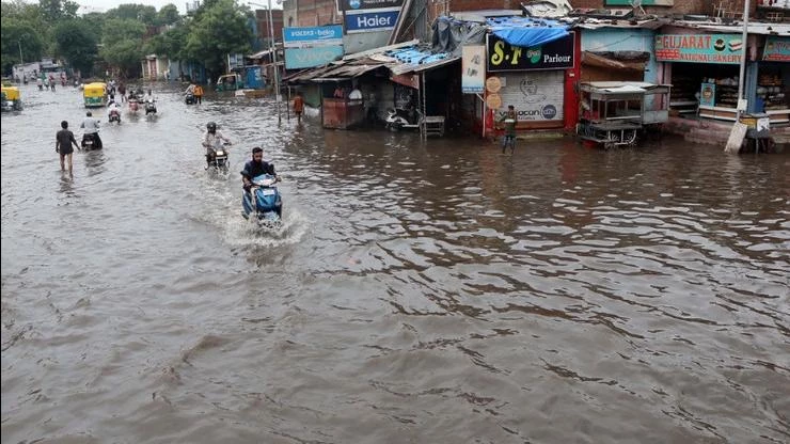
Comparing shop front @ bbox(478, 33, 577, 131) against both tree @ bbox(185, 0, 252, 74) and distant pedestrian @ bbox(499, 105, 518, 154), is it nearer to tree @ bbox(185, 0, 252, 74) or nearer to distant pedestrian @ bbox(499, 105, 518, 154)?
distant pedestrian @ bbox(499, 105, 518, 154)

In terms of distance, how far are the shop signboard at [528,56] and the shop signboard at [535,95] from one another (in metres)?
0.49

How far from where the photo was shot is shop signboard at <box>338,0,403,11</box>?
35.0m

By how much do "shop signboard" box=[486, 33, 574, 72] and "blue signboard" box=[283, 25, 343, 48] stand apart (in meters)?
14.1

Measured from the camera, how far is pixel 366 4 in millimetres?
35406

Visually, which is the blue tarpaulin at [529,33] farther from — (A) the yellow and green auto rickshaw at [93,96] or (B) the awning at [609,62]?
(A) the yellow and green auto rickshaw at [93,96]

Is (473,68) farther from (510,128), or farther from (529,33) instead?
(510,128)

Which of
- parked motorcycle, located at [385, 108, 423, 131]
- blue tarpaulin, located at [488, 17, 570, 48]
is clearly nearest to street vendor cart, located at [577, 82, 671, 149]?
blue tarpaulin, located at [488, 17, 570, 48]

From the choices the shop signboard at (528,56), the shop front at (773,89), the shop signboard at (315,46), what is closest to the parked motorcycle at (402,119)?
the shop signboard at (528,56)

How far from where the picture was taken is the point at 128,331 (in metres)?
8.34

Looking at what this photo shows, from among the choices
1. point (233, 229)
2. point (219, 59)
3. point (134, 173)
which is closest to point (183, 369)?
point (233, 229)

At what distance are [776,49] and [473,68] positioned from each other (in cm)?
879

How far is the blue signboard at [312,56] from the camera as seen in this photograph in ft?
113

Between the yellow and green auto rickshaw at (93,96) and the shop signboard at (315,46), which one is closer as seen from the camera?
the shop signboard at (315,46)

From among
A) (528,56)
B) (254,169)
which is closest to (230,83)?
(528,56)
